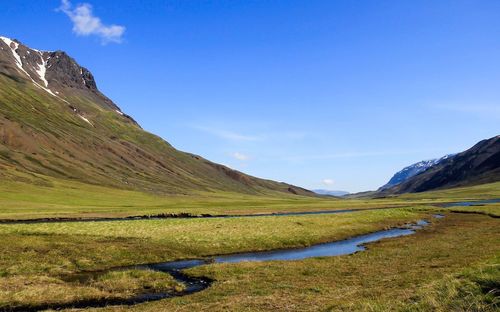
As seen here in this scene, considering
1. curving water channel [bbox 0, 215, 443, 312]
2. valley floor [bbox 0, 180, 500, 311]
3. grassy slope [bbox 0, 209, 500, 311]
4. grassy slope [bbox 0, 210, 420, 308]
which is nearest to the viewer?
valley floor [bbox 0, 180, 500, 311]

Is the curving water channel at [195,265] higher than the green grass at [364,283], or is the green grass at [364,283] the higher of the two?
the green grass at [364,283]

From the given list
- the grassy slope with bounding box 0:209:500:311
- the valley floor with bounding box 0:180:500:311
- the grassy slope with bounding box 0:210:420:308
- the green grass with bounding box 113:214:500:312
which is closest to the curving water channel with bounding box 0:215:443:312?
the valley floor with bounding box 0:180:500:311

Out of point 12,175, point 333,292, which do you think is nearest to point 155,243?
point 333,292

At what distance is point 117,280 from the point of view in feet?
112

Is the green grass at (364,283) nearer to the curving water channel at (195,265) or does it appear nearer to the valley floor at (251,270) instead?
the valley floor at (251,270)

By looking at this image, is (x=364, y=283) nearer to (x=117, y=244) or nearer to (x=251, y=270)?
(x=251, y=270)

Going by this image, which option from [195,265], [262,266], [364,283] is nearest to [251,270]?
→ [262,266]

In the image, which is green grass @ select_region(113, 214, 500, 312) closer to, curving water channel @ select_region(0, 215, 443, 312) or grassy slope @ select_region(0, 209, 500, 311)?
grassy slope @ select_region(0, 209, 500, 311)

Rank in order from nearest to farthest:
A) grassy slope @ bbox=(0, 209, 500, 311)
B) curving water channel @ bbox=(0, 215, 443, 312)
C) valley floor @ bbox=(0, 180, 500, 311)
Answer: valley floor @ bbox=(0, 180, 500, 311) → grassy slope @ bbox=(0, 209, 500, 311) → curving water channel @ bbox=(0, 215, 443, 312)

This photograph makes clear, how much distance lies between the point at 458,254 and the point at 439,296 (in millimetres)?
23940

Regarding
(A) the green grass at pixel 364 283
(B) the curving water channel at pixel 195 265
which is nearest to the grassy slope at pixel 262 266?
(A) the green grass at pixel 364 283

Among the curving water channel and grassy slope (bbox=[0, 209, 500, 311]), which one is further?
the curving water channel

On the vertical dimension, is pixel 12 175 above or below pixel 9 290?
above

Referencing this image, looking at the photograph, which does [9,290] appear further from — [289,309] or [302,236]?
[302,236]
